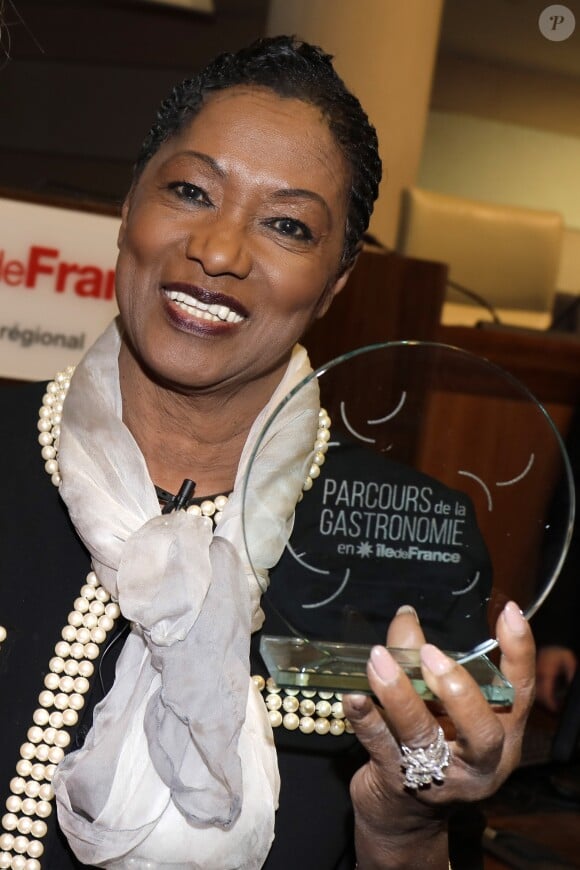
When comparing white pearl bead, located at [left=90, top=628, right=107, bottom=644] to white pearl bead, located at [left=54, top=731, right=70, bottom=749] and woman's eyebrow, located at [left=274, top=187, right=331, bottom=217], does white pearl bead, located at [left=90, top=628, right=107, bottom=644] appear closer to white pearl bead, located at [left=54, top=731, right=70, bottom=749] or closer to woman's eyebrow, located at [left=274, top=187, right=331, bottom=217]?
white pearl bead, located at [left=54, top=731, right=70, bottom=749]

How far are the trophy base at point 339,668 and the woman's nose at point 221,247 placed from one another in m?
0.30

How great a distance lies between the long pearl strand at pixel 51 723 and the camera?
38.9 inches

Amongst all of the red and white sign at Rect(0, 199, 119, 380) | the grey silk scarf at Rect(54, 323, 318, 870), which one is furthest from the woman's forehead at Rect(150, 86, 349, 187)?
the red and white sign at Rect(0, 199, 119, 380)

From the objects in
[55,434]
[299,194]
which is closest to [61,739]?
[55,434]

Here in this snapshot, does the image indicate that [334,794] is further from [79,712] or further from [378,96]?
[378,96]

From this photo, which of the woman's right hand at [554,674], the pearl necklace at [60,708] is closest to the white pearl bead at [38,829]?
the pearl necklace at [60,708]

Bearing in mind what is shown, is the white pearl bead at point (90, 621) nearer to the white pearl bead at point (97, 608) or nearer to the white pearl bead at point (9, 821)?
the white pearl bead at point (97, 608)

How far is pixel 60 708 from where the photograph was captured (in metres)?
1.01

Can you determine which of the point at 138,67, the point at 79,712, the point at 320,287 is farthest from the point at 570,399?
the point at 79,712

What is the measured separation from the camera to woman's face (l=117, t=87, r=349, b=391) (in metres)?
0.98

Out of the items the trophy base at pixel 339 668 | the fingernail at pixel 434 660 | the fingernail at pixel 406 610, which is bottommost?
the trophy base at pixel 339 668

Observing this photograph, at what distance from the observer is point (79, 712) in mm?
1021

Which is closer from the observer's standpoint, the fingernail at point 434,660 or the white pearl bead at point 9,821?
the fingernail at point 434,660

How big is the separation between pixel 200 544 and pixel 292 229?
0.27 m
